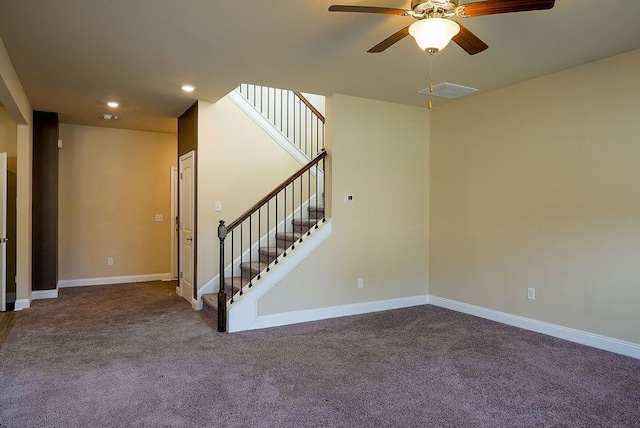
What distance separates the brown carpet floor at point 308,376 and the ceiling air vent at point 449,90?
2.53 m

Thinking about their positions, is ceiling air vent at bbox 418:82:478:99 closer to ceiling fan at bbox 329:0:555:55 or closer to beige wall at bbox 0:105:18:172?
ceiling fan at bbox 329:0:555:55

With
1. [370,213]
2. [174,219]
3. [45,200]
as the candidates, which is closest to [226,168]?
[370,213]

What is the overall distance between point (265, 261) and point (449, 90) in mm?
2937

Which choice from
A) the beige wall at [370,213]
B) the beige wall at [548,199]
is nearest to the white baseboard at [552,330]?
the beige wall at [548,199]

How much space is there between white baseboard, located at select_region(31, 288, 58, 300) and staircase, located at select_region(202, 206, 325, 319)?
2.39 m

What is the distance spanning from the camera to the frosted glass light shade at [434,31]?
224cm

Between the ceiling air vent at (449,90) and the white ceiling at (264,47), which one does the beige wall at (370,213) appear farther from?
the ceiling air vent at (449,90)

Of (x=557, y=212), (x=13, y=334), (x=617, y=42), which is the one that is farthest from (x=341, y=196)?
(x=13, y=334)

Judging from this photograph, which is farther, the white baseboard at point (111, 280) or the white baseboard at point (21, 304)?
the white baseboard at point (111, 280)

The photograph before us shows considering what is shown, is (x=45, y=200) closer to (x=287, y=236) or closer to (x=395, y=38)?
(x=287, y=236)

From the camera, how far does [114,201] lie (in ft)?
22.1

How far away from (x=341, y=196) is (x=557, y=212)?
2219 millimetres

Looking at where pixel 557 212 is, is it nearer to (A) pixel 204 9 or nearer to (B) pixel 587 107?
(B) pixel 587 107

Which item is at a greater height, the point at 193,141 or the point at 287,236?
the point at 193,141
